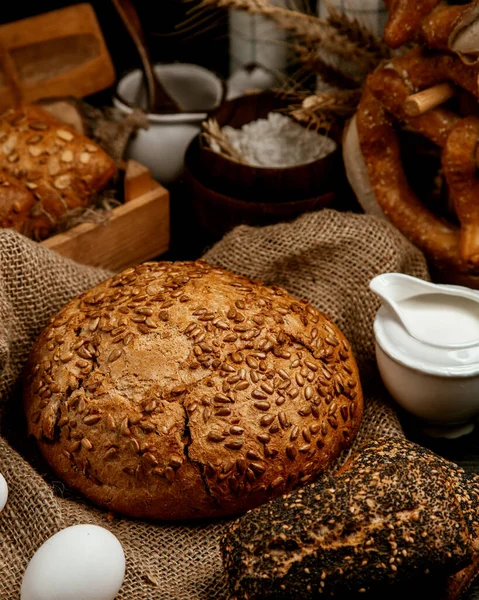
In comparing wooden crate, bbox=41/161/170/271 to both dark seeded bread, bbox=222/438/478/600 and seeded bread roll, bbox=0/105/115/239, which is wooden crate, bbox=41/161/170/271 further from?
dark seeded bread, bbox=222/438/478/600

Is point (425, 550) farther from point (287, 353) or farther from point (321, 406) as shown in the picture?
point (287, 353)

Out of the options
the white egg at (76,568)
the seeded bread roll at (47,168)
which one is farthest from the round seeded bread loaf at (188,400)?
the seeded bread roll at (47,168)

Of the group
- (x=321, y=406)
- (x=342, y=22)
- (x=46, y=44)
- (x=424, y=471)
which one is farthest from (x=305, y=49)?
(x=424, y=471)

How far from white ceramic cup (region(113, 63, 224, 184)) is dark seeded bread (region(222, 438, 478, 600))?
4.17ft

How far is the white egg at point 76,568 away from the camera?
1.09m

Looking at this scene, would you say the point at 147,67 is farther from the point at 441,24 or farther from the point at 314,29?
the point at 441,24

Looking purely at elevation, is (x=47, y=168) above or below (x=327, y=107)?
below

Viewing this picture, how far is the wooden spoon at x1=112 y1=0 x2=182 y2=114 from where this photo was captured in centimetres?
216

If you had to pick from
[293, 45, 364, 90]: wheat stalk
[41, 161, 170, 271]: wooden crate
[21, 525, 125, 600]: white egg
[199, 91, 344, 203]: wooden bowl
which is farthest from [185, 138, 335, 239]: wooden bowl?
[21, 525, 125, 600]: white egg

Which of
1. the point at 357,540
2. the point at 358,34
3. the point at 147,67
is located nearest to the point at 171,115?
the point at 147,67

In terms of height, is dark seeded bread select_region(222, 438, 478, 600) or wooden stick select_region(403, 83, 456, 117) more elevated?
wooden stick select_region(403, 83, 456, 117)

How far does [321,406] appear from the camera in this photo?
138cm

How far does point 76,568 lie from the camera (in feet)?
3.61

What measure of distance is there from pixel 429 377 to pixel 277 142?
903 mm
